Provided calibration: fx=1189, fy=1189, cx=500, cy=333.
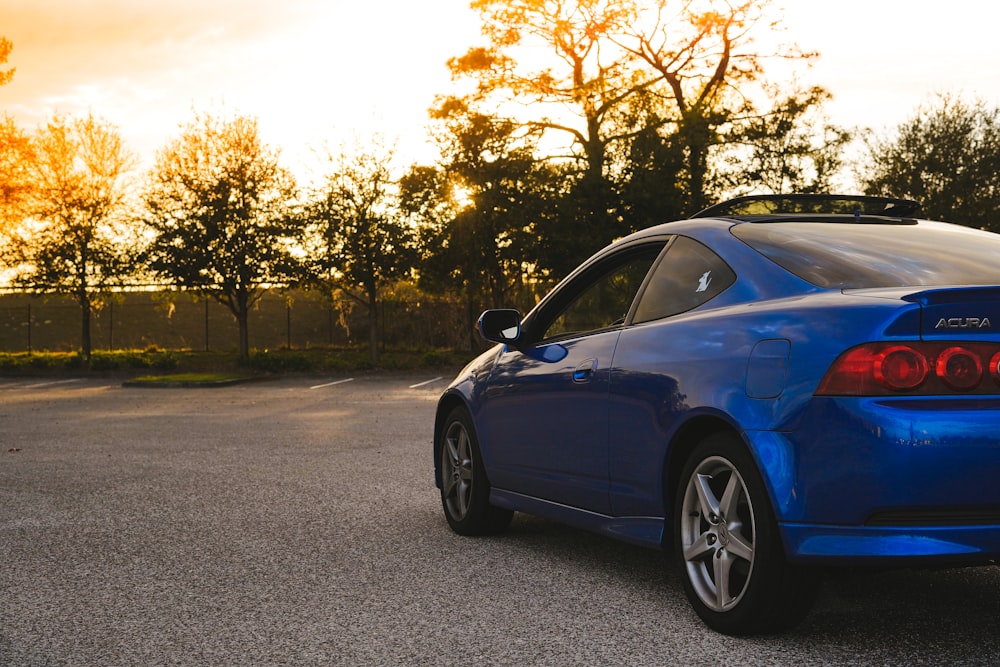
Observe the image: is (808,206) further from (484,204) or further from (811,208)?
(484,204)

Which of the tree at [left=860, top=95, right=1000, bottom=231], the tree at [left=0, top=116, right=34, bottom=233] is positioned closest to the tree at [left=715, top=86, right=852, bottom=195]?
the tree at [left=860, top=95, right=1000, bottom=231]

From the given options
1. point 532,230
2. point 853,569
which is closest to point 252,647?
point 853,569

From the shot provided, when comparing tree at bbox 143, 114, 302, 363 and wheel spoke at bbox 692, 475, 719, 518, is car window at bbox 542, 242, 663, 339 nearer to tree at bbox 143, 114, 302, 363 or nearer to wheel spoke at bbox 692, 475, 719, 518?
wheel spoke at bbox 692, 475, 719, 518

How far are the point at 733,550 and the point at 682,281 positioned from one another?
126cm

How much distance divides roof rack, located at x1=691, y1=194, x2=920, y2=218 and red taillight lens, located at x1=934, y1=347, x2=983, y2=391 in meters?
1.78

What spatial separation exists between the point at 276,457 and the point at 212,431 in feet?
11.3

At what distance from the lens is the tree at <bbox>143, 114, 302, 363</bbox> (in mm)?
33156

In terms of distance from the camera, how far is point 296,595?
5.32 meters

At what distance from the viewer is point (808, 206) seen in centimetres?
588

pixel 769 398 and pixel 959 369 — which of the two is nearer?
pixel 959 369

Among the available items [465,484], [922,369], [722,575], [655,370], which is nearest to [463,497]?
[465,484]

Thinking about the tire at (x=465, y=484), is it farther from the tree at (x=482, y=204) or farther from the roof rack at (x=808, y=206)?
the tree at (x=482, y=204)

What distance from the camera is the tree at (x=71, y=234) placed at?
35531mm

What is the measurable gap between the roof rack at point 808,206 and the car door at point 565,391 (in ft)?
1.46
